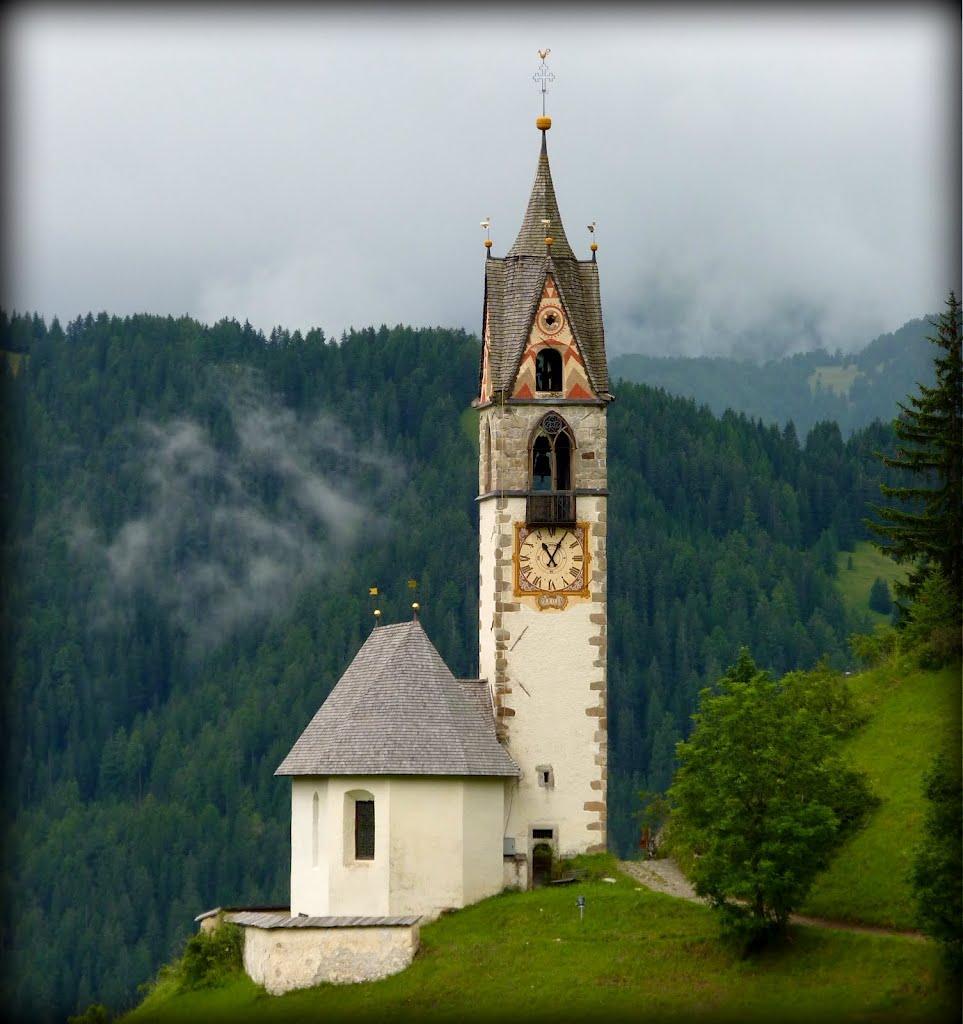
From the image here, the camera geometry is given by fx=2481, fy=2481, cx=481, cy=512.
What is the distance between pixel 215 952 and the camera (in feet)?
245

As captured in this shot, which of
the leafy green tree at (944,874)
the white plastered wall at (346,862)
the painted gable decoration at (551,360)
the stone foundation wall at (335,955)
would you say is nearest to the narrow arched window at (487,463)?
the painted gable decoration at (551,360)

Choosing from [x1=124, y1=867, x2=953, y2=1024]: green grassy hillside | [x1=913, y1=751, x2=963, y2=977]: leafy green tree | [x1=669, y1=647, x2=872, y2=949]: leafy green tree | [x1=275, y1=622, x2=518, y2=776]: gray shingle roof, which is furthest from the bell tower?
[x1=913, y1=751, x2=963, y2=977]: leafy green tree

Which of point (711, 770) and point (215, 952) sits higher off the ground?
point (711, 770)

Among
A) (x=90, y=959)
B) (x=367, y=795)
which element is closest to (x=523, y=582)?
(x=367, y=795)

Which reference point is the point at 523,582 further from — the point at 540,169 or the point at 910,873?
the point at 910,873

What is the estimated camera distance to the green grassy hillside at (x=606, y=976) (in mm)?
62156

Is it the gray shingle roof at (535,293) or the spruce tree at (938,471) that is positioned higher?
the gray shingle roof at (535,293)

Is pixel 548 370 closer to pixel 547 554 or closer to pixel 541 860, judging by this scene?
pixel 547 554

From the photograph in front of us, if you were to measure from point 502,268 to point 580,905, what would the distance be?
72.1 feet

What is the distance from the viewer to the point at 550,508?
258 ft

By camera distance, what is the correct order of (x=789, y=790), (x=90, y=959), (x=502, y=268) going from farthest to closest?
(x=90, y=959), (x=502, y=268), (x=789, y=790)

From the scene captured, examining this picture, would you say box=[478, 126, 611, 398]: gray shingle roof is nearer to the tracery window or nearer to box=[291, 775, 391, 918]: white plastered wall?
the tracery window

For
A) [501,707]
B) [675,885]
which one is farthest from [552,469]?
[675,885]

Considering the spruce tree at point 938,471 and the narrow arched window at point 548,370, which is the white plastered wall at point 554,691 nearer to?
the narrow arched window at point 548,370
